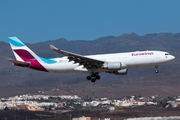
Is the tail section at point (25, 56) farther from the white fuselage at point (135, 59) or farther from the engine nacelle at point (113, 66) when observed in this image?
the engine nacelle at point (113, 66)

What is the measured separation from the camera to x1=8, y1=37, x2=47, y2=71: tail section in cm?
8525

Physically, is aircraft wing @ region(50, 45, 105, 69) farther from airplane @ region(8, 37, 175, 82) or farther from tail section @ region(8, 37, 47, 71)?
tail section @ region(8, 37, 47, 71)

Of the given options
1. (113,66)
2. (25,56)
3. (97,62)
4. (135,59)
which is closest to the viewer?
(135,59)

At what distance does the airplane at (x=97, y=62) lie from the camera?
261 ft

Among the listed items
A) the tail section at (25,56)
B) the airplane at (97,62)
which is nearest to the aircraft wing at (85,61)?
the airplane at (97,62)

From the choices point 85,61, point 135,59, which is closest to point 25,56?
point 85,61

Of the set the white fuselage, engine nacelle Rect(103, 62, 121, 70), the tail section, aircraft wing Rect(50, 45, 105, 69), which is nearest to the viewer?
engine nacelle Rect(103, 62, 121, 70)

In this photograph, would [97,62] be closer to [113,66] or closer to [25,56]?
[113,66]

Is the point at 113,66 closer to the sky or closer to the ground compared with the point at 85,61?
closer to the ground

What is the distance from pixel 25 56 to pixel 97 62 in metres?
12.6

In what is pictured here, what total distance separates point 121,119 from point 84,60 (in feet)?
171

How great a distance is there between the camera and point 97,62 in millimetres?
80438

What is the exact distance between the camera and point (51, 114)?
14450cm

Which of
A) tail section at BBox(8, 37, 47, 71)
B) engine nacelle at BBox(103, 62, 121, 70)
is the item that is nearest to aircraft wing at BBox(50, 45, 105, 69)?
engine nacelle at BBox(103, 62, 121, 70)
